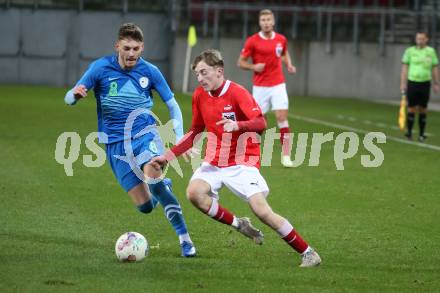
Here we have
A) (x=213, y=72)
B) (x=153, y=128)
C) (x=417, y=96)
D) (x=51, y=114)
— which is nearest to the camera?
(x=213, y=72)

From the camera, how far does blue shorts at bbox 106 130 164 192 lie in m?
9.76

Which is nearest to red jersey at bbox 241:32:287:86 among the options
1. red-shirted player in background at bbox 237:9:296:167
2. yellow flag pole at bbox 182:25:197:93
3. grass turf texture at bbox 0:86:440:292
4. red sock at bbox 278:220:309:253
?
red-shirted player in background at bbox 237:9:296:167

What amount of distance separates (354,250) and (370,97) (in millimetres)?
28888

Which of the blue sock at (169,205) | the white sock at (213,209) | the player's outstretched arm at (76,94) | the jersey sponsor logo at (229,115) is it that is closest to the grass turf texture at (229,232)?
the blue sock at (169,205)

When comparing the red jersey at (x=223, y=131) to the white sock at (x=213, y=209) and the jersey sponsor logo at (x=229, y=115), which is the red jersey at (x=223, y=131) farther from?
the white sock at (x=213, y=209)

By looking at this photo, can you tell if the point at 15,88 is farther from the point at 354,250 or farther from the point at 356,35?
the point at 354,250

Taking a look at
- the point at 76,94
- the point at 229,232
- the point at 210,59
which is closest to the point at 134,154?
A: the point at 76,94

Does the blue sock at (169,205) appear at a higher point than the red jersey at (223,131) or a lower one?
lower

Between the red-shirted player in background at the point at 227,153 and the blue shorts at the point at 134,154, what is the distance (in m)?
0.37

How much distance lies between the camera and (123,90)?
9969 millimetres

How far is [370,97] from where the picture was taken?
38656 millimetres

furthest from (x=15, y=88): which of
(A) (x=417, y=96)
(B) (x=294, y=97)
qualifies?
(A) (x=417, y=96)

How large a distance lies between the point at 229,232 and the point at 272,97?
7428mm

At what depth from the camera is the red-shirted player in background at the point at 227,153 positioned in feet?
30.1
